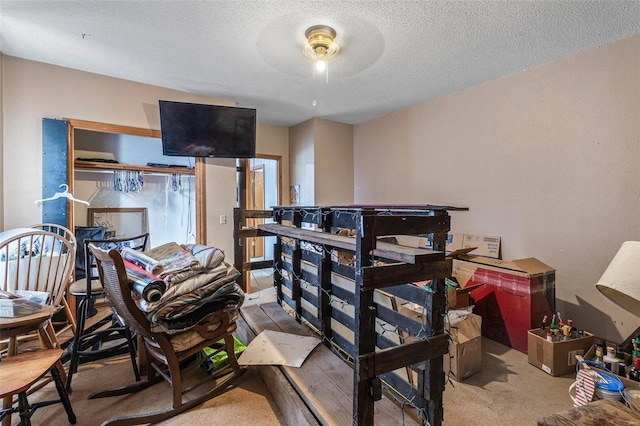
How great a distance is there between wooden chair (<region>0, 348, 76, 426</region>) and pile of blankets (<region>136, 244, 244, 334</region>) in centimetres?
51

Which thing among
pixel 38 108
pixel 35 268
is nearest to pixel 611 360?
pixel 35 268

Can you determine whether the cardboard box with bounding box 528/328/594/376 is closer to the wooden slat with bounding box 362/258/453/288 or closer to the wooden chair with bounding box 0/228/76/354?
the wooden slat with bounding box 362/258/453/288

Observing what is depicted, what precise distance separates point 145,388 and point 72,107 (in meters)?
2.78

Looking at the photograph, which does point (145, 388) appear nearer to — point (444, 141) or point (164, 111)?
point (164, 111)

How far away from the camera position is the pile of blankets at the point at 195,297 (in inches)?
61.8

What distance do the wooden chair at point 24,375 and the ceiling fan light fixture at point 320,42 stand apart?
8.66 feet

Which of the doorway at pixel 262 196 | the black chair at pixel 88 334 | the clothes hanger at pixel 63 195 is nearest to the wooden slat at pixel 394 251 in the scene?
the black chair at pixel 88 334

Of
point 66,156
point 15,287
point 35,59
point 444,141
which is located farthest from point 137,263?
point 444,141

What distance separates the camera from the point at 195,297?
1.67 m

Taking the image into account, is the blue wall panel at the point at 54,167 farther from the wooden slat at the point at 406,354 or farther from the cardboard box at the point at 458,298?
the cardboard box at the point at 458,298

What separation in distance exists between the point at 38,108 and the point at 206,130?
4.92 feet

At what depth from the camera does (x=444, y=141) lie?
144 inches

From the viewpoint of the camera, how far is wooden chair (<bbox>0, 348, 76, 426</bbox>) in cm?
132

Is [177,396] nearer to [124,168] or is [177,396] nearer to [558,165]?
[124,168]
